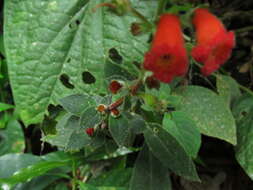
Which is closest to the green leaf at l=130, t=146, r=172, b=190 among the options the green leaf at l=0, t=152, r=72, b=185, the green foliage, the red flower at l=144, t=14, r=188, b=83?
the green foliage

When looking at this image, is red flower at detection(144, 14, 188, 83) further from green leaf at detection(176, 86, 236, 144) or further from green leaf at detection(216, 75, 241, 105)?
green leaf at detection(216, 75, 241, 105)

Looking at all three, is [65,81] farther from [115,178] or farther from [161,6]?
[161,6]

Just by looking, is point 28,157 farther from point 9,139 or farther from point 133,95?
point 133,95

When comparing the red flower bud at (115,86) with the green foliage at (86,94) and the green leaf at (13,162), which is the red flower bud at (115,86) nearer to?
the green foliage at (86,94)

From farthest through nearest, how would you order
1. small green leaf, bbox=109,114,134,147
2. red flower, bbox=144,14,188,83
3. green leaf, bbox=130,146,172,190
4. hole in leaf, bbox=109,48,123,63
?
1. hole in leaf, bbox=109,48,123,63
2. green leaf, bbox=130,146,172,190
3. small green leaf, bbox=109,114,134,147
4. red flower, bbox=144,14,188,83

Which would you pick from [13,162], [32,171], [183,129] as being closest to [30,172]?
[32,171]
